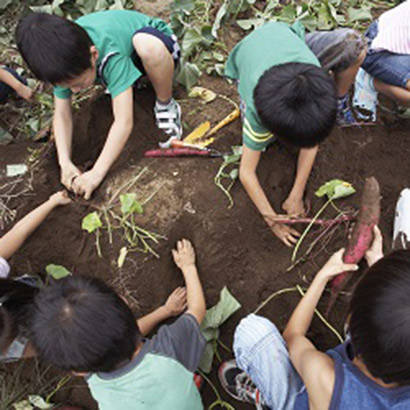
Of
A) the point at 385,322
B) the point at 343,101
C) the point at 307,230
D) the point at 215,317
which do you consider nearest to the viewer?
the point at 385,322

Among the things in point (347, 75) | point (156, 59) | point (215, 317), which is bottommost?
point (215, 317)

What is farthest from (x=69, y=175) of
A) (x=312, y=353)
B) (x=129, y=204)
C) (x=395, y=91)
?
(x=395, y=91)

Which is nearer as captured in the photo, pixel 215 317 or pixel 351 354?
pixel 351 354

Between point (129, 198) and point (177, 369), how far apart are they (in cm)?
81

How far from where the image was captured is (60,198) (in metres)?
1.92

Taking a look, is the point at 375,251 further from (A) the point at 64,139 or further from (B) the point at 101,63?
(A) the point at 64,139

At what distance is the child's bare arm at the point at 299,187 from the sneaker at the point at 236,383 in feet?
2.46

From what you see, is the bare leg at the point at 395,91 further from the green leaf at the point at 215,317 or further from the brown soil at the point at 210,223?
the green leaf at the point at 215,317

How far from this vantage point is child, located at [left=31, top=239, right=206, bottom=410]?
1.11 meters

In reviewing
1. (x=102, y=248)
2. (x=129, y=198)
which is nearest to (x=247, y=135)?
(x=129, y=198)

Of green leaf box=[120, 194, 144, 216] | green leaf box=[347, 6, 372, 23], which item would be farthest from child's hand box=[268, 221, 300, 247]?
green leaf box=[347, 6, 372, 23]

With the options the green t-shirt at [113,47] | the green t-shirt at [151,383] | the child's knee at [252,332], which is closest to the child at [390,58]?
the green t-shirt at [113,47]

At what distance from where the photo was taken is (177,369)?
4.14 feet

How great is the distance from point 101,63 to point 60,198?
0.70m
